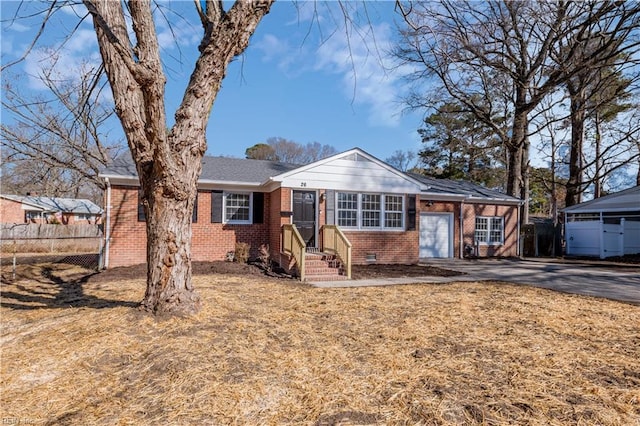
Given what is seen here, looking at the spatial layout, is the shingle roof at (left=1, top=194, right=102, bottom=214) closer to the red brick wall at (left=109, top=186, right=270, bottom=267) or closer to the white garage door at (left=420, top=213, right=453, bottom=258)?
the red brick wall at (left=109, top=186, right=270, bottom=267)

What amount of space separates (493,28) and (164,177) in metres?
16.3

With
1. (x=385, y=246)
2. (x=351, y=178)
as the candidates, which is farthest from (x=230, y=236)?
(x=385, y=246)

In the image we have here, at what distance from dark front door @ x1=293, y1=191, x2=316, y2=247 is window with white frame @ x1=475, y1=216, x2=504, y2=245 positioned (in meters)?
8.95

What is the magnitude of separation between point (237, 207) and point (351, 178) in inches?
162

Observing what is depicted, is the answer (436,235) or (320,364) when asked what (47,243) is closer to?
(436,235)

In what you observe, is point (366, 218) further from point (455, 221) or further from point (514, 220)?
point (514, 220)

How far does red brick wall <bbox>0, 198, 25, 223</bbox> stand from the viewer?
2875cm

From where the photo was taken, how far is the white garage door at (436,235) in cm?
1459

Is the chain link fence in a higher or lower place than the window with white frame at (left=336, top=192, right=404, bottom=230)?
lower

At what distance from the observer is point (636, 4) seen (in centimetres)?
1179

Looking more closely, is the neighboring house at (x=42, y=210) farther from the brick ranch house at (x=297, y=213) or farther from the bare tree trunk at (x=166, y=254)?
the bare tree trunk at (x=166, y=254)

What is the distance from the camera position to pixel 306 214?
1083 centimetres

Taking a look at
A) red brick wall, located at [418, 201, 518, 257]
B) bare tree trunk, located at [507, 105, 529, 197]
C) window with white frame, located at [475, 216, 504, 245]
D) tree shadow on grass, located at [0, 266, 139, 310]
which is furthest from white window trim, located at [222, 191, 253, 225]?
bare tree trunk, located at [507, 105, 529, 197]

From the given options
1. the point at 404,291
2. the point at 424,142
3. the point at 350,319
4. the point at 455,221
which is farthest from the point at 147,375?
the point at 424,142
